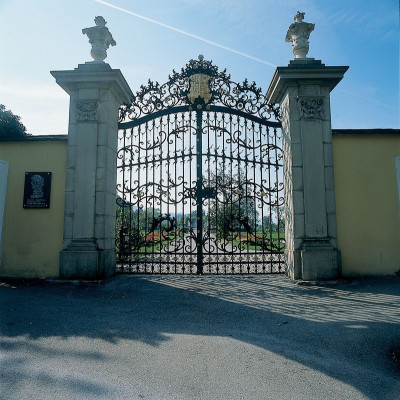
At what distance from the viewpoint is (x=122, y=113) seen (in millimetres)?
6250

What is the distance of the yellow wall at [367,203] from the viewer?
17.9 feet

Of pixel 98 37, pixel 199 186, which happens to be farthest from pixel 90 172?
pixel 98 37

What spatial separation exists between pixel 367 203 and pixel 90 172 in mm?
5396

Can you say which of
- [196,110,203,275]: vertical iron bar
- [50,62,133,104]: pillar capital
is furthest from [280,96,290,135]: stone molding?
[50,62,133,104]: pillar capital

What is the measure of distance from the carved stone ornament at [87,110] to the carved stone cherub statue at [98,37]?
97 cm

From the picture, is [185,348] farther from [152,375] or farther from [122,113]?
[122,113]

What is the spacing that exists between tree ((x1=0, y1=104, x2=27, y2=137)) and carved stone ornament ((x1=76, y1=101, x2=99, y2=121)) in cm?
167

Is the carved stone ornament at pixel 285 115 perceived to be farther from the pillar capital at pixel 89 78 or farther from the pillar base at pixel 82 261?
the pillar base at pixel 82 261

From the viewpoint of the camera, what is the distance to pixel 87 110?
18.4 feet

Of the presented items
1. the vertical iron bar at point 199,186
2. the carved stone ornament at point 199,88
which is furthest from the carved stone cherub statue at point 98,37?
the vertical iron bar at point 199,186

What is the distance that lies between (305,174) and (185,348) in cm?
394

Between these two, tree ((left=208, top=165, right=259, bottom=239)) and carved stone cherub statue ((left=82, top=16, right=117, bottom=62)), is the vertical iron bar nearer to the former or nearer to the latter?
tree ((left=208, top=165, right=259, bottom=239))

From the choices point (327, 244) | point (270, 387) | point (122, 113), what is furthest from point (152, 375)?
point (122, 113)

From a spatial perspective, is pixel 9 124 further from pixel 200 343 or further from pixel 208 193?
pixel 200 343
